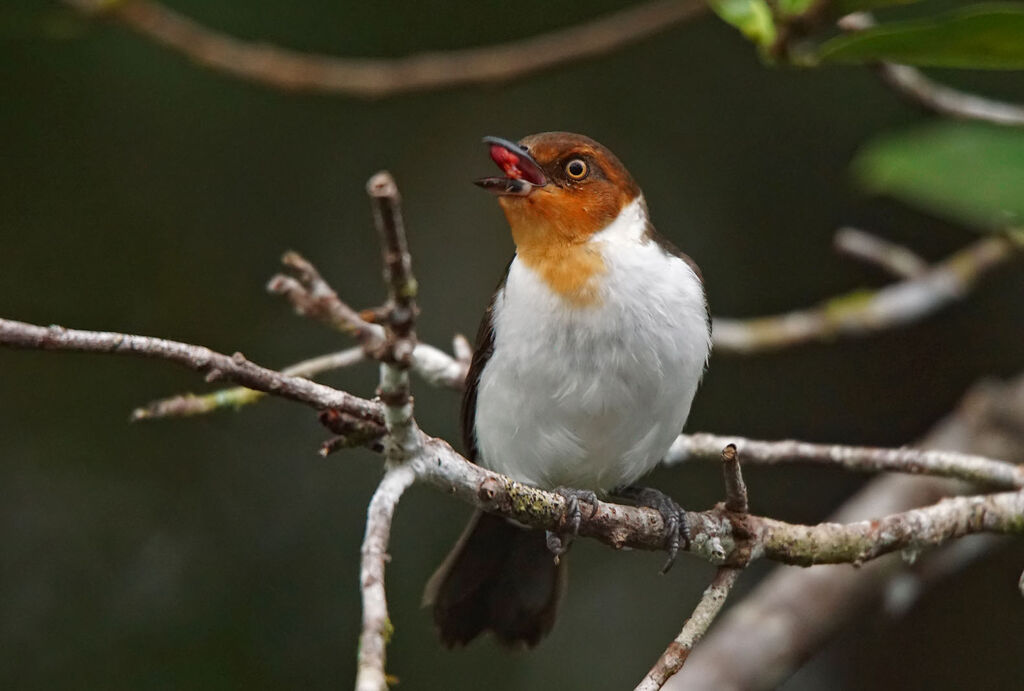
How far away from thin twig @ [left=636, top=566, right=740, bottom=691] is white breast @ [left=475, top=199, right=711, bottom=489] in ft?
2.16

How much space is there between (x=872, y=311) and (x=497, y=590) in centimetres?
187

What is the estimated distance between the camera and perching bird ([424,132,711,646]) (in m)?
3.32

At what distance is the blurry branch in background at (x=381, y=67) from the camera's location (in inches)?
170

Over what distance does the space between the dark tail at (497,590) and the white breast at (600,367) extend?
1.52ft

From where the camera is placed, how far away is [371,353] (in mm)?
1836

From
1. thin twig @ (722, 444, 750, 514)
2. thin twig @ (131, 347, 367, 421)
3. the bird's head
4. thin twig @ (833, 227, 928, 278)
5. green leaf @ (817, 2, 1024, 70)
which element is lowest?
thin twig @ (131, 347, 367, 421)

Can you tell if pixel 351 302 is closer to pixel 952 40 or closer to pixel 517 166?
pixel 517 166

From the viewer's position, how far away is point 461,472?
91.4 inches

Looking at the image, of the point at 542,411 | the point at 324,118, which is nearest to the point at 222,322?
the point at 324,118

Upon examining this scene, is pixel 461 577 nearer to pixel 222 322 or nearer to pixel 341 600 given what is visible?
pixel 341 600

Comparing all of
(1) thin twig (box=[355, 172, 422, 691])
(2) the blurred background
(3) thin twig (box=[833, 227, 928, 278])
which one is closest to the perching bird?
(3) thin twig (box=[833, 227, 928, 278])

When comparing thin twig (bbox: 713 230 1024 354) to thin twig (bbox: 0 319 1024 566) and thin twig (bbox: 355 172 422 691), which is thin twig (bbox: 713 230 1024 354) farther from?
thin twig (bbox: 355 172 422 691)

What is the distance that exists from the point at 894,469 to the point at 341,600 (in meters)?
2.96

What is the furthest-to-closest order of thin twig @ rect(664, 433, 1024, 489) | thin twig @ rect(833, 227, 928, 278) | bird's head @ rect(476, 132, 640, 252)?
thin twig @ rect(833, 227, 928, 278), bird's head @ rect(476, 132, 640, 252), thin twig @ rect(664, 433, 1024, 489)
